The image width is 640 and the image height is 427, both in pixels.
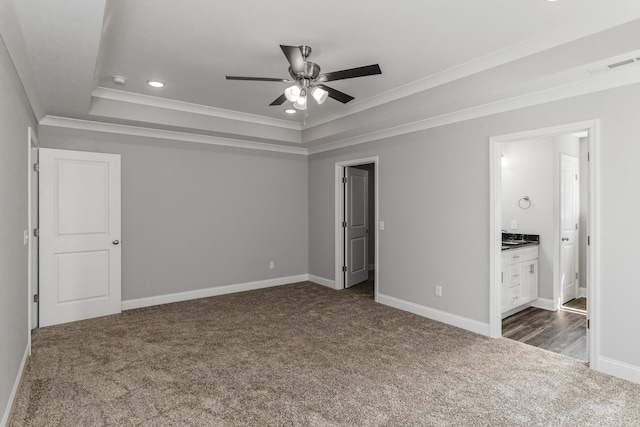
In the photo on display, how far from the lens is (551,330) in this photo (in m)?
4.00

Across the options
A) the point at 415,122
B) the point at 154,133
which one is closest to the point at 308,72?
the point at 415,122

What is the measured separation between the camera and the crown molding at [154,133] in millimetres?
4258

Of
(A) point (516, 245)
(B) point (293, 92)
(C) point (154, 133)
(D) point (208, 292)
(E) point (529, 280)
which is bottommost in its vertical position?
(D) point (208, 292)

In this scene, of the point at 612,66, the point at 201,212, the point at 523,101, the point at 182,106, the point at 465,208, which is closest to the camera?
the point at 612,66

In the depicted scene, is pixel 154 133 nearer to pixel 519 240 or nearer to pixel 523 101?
pixel 523 101

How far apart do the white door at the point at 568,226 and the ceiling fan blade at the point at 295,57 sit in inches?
158

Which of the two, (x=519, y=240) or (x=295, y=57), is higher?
(x=295, y=57)

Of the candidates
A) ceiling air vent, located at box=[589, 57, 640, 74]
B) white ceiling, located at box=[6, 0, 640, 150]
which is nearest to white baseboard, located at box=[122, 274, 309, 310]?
white ceiling, located at box=[6, 0, 640, 150]

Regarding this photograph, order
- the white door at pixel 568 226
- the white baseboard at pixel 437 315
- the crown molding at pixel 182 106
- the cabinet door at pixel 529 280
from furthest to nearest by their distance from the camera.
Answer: the white door at pixel 568 226, the cabinet door at pixel 529 280, the crown molding at pixel 182 106, the white baseboard at pixel 437 315

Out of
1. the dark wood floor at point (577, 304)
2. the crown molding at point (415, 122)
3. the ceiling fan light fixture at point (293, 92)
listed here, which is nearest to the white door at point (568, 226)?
the dark wood floor at point (577, 304)

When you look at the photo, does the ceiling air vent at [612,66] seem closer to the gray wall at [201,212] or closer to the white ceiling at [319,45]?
the white ceiling at [319,45]

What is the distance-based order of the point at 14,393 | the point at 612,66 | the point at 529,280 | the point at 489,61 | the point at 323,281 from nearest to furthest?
the point at 14,393 → the point at 612,66 → the point at 489,61 → the point at 529,280 → the point at 323,281

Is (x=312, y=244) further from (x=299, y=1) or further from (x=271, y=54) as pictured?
(x=299, y=1)

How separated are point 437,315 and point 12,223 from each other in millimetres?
4122
